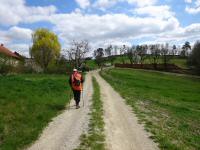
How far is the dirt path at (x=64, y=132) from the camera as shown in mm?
8641

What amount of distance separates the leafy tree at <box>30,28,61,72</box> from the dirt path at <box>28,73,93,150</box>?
65.8 meters

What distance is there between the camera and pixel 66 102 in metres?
18.0

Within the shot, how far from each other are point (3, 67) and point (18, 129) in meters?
36.9

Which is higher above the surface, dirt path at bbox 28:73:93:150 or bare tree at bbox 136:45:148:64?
bare tree at bbox 136:45:148:64

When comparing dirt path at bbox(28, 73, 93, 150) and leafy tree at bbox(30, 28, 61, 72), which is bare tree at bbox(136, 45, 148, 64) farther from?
dirt path at bbox(28, 73, 93, 150)

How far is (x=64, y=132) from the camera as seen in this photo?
10.2 m

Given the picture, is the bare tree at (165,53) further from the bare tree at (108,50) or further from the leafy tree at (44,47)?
the leafy tree at (44,47)

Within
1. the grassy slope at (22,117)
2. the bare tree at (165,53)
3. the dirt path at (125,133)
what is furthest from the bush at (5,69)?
the bare tree at (165,53)

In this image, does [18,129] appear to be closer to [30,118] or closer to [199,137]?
[30,118]

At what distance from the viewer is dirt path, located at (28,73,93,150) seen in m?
8.64

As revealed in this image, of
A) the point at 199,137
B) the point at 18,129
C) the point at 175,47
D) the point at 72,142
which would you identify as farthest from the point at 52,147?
the point at 175,47

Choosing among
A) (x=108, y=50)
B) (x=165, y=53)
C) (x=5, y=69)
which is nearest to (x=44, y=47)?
(x=5, y=69)

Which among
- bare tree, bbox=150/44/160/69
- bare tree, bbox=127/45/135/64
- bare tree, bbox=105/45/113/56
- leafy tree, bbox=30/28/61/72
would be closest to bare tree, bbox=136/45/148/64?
bare tree, bbox=127/45/135/64

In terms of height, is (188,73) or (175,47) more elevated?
(175,47)
